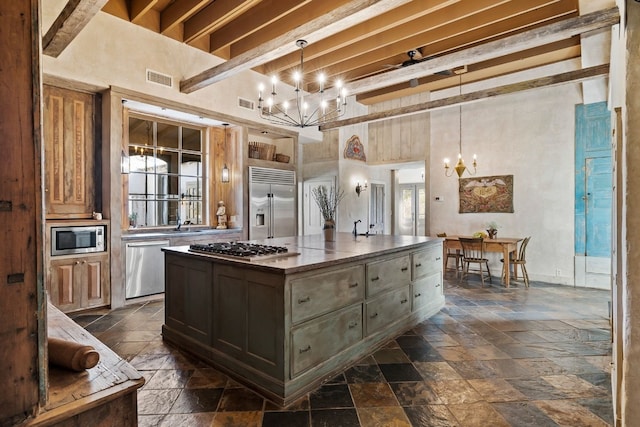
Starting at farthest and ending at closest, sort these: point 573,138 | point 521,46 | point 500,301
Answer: point 573,138 → point 500,301 → point 521,46

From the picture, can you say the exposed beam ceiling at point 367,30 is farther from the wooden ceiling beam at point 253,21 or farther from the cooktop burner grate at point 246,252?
the cooktop burner grate at point 246,252

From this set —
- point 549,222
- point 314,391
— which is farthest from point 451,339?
point 549,222

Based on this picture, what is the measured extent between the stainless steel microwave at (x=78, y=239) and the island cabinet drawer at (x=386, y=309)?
3456 millimetres

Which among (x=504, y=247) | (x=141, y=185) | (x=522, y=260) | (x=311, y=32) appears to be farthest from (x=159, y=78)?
(x=522, y=260)

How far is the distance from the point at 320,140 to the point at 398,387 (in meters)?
6.21

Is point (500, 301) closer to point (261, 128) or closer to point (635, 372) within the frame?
point (635, 372)

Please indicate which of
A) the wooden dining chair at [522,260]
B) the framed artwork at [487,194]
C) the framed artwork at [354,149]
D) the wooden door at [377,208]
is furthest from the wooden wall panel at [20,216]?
the wooden door at [377,208]

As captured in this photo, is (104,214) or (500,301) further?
(500,301)

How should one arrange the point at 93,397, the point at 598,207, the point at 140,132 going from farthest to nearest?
1. the point at 598,207
2. the point at 140,132
3. the point at 93,397

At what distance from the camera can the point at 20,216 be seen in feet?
2.82

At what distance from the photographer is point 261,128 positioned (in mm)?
6297

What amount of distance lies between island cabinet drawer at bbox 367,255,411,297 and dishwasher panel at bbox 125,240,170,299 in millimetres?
3194

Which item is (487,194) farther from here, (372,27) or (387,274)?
(387,274)

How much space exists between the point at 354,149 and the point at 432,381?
6481 millimetres
